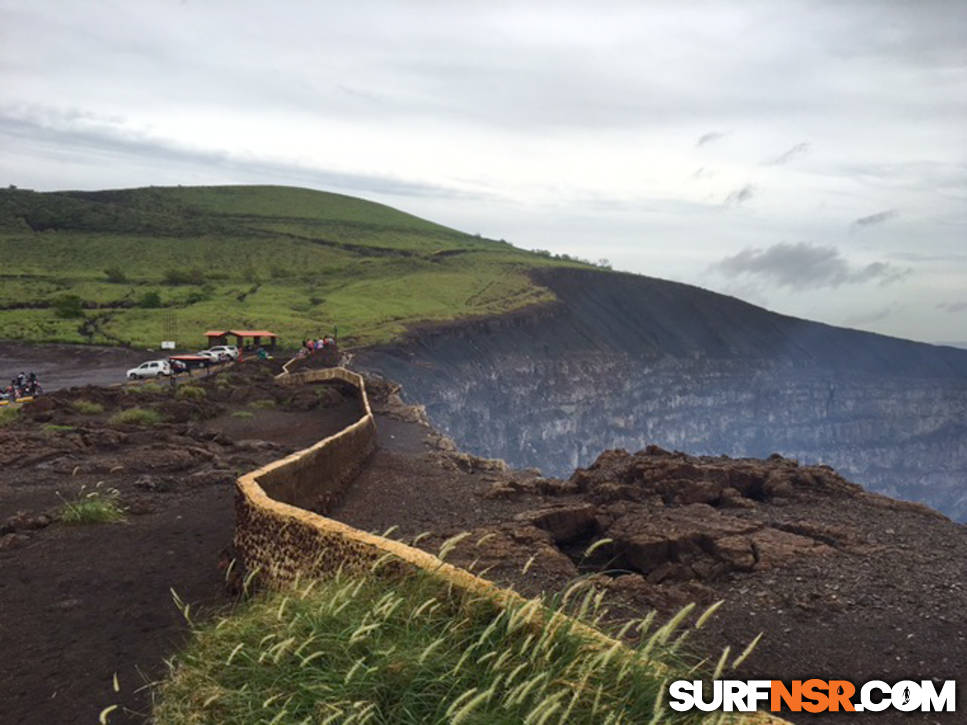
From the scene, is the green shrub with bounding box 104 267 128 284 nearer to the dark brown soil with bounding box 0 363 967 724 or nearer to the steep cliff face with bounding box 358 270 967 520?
the steep cliff face with bounding box 358 270 967 520

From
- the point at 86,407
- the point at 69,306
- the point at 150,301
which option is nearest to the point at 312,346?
the point at 86,407

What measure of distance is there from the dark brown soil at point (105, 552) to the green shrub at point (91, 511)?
219mm

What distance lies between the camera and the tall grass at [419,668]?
17.5 ft

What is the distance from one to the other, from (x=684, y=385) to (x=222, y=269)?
66.0 meters

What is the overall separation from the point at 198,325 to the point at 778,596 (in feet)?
205

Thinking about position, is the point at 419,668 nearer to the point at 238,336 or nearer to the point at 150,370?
the point at 150,370

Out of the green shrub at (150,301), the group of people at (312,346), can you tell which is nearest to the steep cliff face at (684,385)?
the group of people at (312,346)

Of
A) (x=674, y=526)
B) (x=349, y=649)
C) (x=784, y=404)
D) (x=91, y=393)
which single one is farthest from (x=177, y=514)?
(x=784, y=404)

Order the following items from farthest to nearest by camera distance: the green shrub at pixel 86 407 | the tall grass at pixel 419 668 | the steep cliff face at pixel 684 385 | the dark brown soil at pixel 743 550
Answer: the steep cliff face at pixel 684 385 < the green shrub at pixel 86 407 < the dark brown soil at pixel 743 550 < the tall grass at pixel 419 668

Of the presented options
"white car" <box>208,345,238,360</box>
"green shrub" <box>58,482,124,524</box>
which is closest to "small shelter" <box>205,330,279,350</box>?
"white car" <box>208,345,238,360</box>

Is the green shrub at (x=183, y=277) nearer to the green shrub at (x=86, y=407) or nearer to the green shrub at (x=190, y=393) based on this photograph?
the green shrub at (x=190, y=393)

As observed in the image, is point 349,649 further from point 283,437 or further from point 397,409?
point 397,409

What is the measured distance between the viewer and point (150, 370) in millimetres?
43531

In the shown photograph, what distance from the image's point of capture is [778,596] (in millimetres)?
11656
